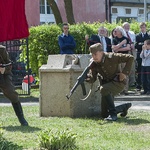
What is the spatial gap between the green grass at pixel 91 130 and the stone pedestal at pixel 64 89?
12.4 inches

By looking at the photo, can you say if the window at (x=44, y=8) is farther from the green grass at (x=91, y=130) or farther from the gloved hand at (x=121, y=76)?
the gloved hand at (x=121, y=76)

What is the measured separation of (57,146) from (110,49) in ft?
33.0

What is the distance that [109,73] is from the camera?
11.6 meters

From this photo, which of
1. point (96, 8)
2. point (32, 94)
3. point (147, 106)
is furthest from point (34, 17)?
point (147, 106)

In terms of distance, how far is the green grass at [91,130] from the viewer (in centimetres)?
886

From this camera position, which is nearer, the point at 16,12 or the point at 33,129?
the point at 16,12

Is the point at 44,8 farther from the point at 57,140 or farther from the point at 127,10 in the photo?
the point at 57,140

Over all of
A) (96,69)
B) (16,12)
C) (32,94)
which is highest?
(16,12)

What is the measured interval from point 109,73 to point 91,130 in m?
1.59

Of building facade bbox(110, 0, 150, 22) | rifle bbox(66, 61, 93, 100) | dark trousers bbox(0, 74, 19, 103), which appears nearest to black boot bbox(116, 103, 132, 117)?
rifle bbox(66, 61, 93, 100)

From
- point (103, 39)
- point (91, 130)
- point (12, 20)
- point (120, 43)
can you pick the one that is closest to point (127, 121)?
point (91, 130)

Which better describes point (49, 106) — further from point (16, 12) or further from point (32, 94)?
point (32, 94)

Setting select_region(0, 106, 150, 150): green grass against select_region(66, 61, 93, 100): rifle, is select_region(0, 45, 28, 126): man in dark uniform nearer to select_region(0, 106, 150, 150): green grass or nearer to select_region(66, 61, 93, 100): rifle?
select_region(0, 106, 150, 150): green grass

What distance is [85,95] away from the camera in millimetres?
12344
